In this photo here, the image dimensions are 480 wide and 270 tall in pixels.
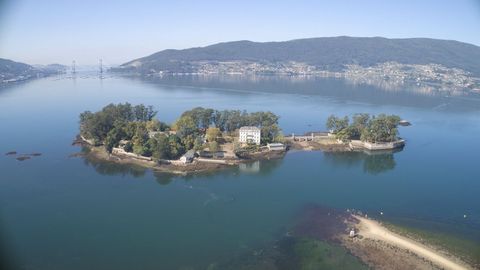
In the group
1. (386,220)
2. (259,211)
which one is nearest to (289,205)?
(259,211)

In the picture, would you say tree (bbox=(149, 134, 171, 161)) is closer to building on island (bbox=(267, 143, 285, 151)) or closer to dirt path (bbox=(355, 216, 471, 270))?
building on island (bbox=(267, 143, 285, 151))

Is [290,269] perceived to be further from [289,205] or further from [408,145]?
[408,145]

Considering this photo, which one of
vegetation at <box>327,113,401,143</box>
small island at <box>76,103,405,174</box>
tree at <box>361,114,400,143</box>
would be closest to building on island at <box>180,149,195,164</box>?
small island at <box>76,103,405,174</box>

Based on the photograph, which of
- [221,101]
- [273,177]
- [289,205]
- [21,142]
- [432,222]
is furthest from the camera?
[221,101]

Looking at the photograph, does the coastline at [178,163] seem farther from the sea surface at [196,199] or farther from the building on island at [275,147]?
the sea surface at [196,199]

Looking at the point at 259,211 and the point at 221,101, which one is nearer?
the point at 259,211

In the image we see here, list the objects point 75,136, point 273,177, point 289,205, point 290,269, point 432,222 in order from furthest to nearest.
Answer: point 75,136
point 273,177
point 289,205
point 432,222
point 290,269

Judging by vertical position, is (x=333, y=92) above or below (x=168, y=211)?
above
